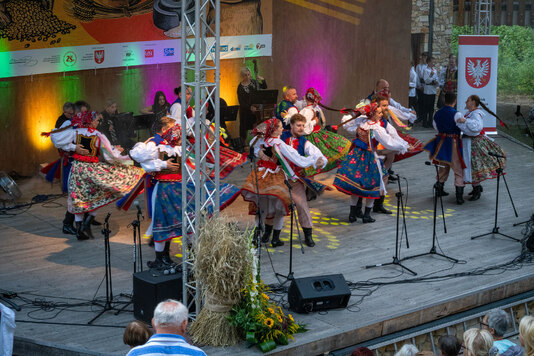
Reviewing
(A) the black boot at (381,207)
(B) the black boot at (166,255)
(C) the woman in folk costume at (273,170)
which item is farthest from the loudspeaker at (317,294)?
(A) the black boot at (381,207)

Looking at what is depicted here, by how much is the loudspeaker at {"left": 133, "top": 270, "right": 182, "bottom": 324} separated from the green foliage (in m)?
14.0

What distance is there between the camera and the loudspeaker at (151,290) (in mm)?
6324

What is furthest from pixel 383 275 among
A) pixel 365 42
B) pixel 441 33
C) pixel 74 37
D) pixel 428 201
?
pixel 441 33

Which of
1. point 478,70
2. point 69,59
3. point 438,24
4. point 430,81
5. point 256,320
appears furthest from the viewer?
point 438,24

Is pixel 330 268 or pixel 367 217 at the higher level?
pixel 367 217

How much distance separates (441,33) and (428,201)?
8.82 meters

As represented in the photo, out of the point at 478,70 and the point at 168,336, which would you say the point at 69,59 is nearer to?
the point at 478,70

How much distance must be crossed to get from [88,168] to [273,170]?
77.2 inches

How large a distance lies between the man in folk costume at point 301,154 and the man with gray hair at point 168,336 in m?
3.94

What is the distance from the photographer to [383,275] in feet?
25.4

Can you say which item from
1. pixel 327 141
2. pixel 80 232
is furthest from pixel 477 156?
pixel 80 232

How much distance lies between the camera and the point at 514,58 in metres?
19.6

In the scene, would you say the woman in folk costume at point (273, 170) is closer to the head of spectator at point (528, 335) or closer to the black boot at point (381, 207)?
the black boot at point (381, 207)

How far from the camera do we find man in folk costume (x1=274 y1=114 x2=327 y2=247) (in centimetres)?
826
